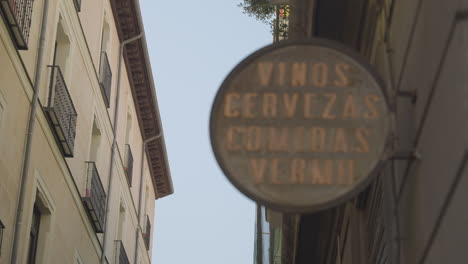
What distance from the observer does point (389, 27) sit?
711 cm

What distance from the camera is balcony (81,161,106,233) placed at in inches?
890

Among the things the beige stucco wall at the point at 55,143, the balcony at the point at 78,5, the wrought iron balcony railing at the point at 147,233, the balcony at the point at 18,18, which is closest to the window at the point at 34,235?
the beige stucco wall at the point at 55,143

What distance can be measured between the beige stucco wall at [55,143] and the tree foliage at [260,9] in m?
4.17

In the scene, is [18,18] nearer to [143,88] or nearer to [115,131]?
[115,131]

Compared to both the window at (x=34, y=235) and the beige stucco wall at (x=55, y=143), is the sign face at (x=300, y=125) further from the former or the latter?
the window at (x=34, y=235)

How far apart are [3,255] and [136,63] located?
1532 cm

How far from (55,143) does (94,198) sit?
4.20 metres

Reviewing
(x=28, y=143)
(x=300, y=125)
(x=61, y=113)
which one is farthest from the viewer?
(x=61, y=113)

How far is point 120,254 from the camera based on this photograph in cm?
2753

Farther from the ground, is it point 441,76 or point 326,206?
point 441,76

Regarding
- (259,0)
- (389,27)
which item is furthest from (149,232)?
(389,27)

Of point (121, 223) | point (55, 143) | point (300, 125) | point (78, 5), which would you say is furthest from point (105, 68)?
point (300, 125)

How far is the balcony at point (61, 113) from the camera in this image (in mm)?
18766

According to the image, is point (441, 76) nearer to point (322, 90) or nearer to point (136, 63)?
point (322, 90)
